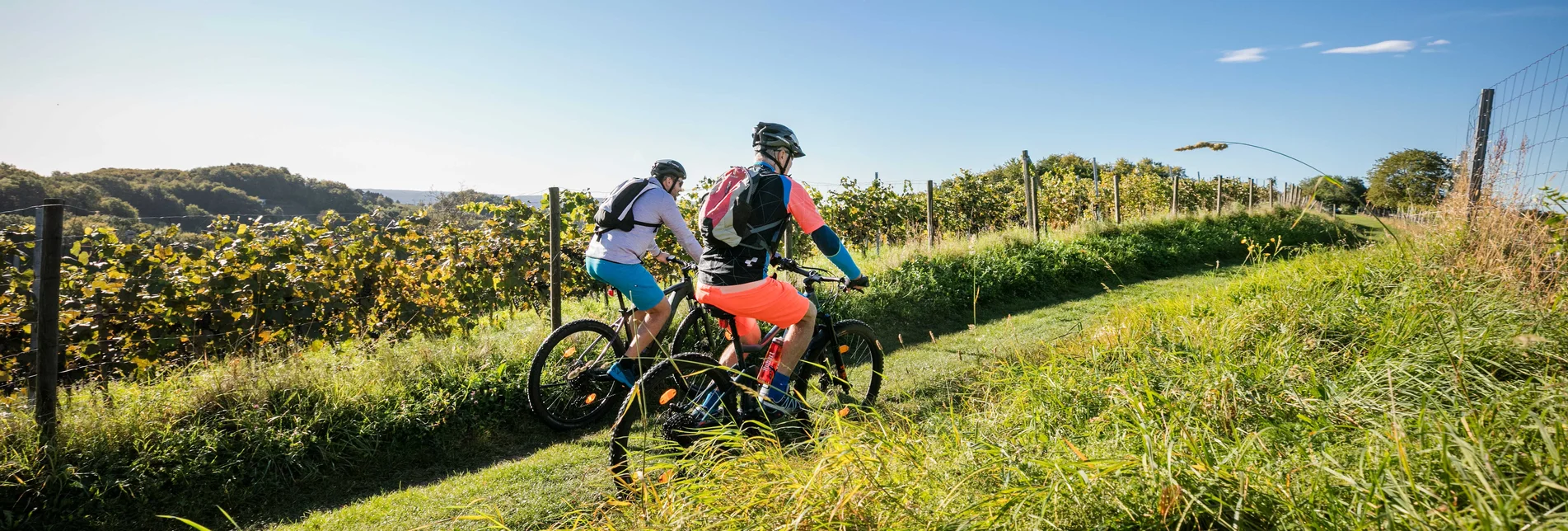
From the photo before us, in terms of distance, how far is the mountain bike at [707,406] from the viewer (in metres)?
2.68

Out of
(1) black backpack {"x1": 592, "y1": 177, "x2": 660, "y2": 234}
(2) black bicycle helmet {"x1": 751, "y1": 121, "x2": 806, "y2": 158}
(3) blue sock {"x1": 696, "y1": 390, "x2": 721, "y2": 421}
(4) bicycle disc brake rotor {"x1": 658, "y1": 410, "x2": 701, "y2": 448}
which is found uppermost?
(2) black bicycle helmet {"x1": 751, "y1": 121, "x2": 806, "y2": 158}

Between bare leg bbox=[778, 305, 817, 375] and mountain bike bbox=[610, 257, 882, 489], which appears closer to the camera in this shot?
mountain bike bbox=[610, 257, 882, 489]

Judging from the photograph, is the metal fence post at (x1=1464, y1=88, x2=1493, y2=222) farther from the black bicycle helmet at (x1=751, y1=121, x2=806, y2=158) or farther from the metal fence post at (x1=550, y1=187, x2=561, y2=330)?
the metal fence post at (x1=550, y1=187, x2=561, y2=330)

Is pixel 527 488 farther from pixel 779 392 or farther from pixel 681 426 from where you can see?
pixel 779 392

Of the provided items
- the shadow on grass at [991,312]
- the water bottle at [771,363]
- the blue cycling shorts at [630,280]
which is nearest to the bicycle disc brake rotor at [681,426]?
the water bottle at [771,363]

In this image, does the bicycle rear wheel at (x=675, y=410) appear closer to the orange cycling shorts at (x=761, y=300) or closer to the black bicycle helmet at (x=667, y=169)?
the orange cycling shorts at (x=761, y=300)

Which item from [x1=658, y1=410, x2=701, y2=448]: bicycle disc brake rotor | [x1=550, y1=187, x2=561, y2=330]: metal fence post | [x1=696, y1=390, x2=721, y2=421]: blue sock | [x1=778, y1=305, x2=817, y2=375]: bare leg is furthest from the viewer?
[x1=550, y1=187, x2=561, y2=330]: metal fence post

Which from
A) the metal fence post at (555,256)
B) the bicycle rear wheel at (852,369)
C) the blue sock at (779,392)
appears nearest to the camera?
the blue sock at (779,392)

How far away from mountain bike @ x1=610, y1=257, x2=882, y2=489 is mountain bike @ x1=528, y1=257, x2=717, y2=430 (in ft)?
2.13

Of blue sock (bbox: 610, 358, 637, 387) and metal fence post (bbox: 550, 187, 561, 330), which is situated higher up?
metal fence post (bbox: 550, 187, 561, 330)

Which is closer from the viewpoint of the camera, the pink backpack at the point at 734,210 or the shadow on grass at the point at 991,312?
the pink backpack at the point at 734,210

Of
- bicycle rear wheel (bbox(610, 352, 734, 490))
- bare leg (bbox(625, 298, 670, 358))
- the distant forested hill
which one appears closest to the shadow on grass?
bare leg (bbox(625, 298, 670, 358))

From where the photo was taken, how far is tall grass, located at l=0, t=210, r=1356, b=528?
3594 millimetres

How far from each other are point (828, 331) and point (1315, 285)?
11.8 feet
